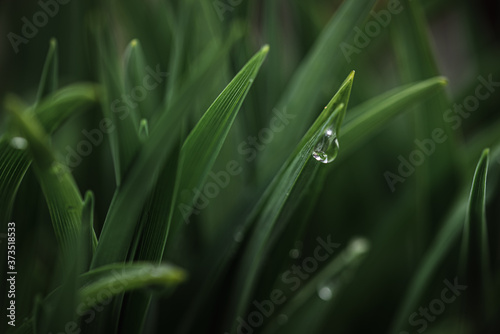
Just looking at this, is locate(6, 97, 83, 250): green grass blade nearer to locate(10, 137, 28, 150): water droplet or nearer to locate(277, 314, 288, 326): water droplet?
locate(10, 137, 28, 150): water droplet

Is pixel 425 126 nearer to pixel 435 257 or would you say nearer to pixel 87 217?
pixel 435 257

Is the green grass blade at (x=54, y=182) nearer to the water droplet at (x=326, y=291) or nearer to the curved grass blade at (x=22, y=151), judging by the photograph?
the curved grass blade at (x=22, y=151)

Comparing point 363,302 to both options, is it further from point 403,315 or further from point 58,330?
point 58,330

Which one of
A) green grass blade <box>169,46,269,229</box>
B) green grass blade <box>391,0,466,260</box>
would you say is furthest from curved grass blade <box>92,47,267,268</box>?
green grass blade <box>391,0,466,260</box>

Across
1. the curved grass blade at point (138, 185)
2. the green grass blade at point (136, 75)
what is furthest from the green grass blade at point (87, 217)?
the green grass blade at point (136, 75)

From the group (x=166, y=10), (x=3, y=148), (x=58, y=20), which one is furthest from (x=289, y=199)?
(x=58, y=20)

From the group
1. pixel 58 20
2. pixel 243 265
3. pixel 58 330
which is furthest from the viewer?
pixel 58 20

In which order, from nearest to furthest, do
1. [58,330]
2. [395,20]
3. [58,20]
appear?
[58,330], [395,20], [58,20]
